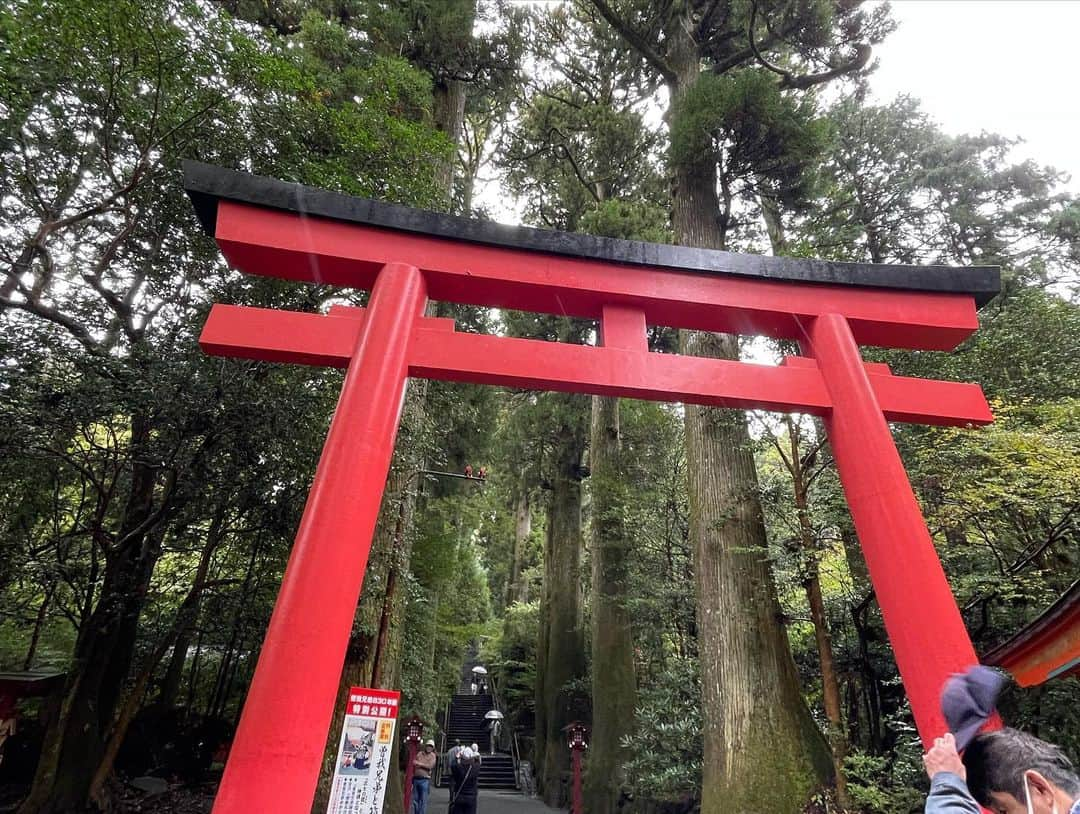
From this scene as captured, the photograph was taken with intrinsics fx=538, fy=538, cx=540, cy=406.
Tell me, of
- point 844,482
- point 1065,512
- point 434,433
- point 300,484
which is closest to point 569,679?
point 434,433

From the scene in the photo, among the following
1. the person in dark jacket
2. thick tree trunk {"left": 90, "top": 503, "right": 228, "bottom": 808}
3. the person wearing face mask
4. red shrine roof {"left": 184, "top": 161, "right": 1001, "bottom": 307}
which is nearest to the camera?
the person wearing face mask

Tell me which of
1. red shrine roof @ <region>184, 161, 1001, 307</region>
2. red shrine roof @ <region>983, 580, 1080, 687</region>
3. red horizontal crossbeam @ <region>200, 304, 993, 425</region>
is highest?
red shrine roof @ <region>184, 161, 1001, 307</region>

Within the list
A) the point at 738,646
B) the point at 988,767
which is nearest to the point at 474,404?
the point at 738,646

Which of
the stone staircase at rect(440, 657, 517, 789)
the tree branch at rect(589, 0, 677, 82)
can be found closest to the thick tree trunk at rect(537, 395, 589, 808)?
the stone staircase at rect(440, 657, 517, 789)

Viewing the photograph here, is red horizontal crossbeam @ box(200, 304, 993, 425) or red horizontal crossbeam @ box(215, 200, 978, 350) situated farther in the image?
red horizontal crossbeam @ box(215, 200, 978, 350)

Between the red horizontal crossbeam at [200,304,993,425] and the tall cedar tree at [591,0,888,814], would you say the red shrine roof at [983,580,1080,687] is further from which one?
the tall cedar tree at [591,0,888,814]

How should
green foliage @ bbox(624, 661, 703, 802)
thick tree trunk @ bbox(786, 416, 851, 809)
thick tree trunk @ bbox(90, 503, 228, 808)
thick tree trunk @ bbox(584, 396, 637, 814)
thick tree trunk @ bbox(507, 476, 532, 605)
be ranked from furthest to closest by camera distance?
thick tree trunk @ bbox(507, 476, 532, 605) < thick tree trunk @ bbox(584, 396, 637, 814) < green foliage @ bbox(624, 661, 703, 802) < thick tree trunk @ bbox(90, 503, 228, 808) < thick tree trunk @ bbox(786, 416, 851, 809)

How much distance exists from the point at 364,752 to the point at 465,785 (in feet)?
13.4

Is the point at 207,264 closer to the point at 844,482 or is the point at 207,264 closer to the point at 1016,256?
the point at 844,482

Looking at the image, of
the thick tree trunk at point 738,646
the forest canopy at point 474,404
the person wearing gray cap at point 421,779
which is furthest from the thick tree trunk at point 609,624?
the thick tree trunk at point 738,646

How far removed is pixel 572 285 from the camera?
3.28m

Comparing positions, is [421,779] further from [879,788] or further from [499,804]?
[879,788]

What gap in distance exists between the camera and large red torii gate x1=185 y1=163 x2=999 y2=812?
233 cm

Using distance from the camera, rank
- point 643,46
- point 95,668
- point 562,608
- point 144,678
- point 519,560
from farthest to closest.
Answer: point 519,560 < point 562,608 < point 643,46 < point 95,668 < point 144,678
